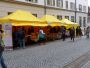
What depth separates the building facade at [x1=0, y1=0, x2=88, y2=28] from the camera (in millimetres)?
33834

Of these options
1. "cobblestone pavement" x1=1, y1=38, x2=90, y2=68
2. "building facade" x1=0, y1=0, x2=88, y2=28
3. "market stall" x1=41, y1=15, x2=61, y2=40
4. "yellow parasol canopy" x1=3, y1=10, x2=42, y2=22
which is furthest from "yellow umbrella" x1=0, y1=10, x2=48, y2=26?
"building facade" x1=0, y1=0, x2=88, y2=28

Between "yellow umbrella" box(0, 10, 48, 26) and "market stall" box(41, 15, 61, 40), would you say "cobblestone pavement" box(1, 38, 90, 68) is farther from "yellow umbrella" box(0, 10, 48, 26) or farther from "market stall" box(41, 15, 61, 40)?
"market stall" box(41, 15, 61, 40)

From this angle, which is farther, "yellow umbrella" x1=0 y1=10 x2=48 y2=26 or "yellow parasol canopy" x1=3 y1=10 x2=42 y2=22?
"yellow parasol canopy" x1=3 y1=10 x2=42 y2=22

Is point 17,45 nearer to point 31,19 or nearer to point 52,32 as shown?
point 31,19

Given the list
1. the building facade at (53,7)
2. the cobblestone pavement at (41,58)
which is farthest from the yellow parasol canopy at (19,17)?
the building facade at (53,7)

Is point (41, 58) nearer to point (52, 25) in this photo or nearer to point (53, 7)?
point (52, 25)

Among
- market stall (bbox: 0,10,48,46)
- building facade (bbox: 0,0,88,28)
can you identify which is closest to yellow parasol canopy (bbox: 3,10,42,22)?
market stall (bbox: 0,10,48,46)

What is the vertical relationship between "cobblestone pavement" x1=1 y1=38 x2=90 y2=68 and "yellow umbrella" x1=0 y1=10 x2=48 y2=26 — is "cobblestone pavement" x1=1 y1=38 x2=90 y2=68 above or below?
below

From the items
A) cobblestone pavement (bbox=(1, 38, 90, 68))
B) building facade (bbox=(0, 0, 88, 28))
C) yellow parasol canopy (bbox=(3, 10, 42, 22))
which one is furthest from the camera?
building facade (bbox=(0, 0, 88, 28))

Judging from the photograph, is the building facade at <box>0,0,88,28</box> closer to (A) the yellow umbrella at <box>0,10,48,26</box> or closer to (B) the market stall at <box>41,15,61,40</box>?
(B) the market stall at <box>41,15,61,40</box>

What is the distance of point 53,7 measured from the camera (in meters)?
48.9

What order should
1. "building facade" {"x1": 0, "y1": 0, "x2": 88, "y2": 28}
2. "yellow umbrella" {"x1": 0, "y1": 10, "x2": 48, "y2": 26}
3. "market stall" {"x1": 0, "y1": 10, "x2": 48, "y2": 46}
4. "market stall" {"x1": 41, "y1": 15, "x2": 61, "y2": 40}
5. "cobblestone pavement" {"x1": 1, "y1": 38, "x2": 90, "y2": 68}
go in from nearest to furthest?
"cobblestone pavement" {"x1": 1, "y1": 38, "x2": 90, "y2": 68}, "market stall" {"x1": 0, "y1": 10, "x2": 48, "y2": 46}, "yellow umbrella" {"x1": 0, "y1": 10, "x2": 48, "y2": 26}, "market stall" {"x1": 41, "y1": 15, "x2": 61, "y2": 40}, "building facade" {"x1": 0, "y1": 0, "x2": 88, "y2": 28}

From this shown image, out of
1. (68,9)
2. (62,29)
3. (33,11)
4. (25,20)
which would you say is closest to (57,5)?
(68,9)

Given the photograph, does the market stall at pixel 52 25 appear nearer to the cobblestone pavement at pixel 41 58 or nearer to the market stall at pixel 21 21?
the market stall at pixel 21 21
